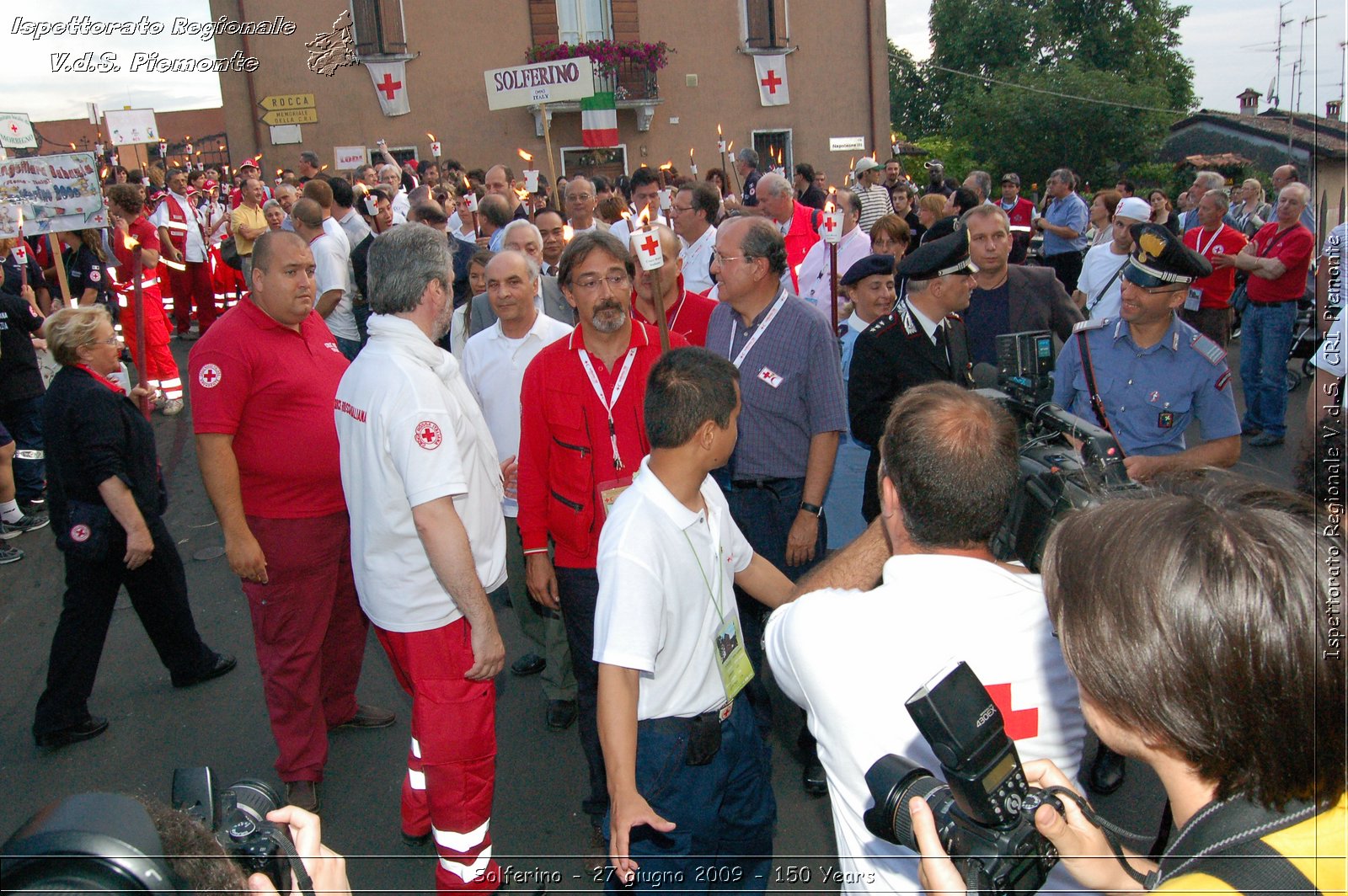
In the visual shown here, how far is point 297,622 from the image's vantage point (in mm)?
3789

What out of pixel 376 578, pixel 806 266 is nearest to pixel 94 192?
pixel 806 266

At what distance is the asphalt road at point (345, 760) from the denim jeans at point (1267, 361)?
13.6 feet

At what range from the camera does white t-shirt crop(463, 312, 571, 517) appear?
450 cm

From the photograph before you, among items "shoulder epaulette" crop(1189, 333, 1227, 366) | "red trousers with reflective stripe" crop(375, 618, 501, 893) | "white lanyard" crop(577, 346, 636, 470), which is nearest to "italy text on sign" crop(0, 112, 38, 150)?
"white lanyard" crop(577, 346, 636, 470)

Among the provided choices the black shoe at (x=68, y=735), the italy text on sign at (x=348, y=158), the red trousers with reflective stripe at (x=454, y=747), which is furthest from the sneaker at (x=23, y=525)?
the italy text on sign at (x=348, y=158)

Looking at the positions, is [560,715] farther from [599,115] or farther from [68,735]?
[599,115]

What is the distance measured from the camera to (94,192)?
8.66m

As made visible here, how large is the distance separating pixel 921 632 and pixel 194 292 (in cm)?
1466

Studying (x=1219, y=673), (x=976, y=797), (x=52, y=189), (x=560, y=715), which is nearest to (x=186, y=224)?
(x=52, y=189)

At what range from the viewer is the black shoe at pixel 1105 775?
381 centimetres

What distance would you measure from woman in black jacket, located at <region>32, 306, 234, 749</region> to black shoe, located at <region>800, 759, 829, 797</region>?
127 inches

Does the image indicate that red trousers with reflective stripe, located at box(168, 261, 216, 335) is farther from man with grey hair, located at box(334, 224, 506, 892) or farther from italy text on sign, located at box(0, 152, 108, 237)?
man with grey hair, located at box(334, 224, 506, 892)

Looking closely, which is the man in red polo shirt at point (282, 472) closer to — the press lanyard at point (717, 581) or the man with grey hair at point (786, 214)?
the press lanyard at point (717, 581)

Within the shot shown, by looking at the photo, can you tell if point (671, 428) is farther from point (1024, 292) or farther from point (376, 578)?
point (1024, 292)
